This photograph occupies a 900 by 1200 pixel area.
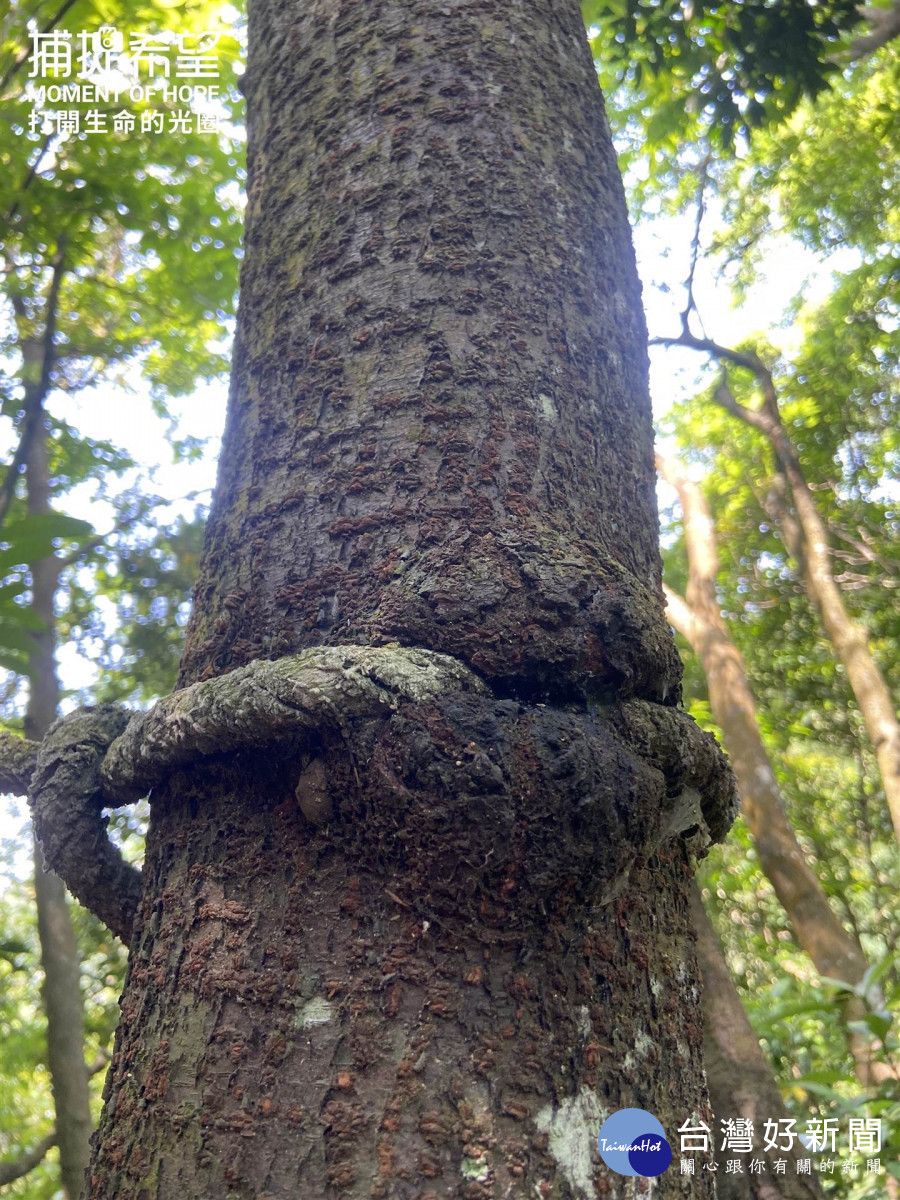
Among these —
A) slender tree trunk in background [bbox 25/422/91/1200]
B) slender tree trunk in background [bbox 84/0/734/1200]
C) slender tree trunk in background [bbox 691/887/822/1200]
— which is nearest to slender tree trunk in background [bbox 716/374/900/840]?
slender tree trunk in background [bbox 691/887/822/1200]

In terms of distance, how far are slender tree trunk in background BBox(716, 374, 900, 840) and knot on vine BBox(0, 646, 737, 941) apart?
5571 mm

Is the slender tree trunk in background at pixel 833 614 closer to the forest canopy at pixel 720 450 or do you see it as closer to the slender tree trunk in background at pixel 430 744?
the forest canopy at pixel 720 450

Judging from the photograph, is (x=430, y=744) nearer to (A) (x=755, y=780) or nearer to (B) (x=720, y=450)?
(A) (x=755, y=780)

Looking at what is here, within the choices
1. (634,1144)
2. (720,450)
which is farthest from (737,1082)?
(720,450)

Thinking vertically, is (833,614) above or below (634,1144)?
above

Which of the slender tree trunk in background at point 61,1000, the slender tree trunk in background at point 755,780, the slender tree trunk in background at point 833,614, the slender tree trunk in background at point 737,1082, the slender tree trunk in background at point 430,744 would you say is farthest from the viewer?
the slender tree trunk in background at point 833,614

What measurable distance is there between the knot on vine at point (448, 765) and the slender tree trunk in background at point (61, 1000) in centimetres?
268

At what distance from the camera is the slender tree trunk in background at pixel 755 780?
4855 mm

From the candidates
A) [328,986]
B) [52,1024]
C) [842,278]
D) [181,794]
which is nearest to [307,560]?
[181,794]

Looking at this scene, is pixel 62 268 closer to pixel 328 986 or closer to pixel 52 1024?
pixel 52 1024

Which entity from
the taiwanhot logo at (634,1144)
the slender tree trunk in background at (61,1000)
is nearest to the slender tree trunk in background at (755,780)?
the slender tree trunk in background at (61,1000)

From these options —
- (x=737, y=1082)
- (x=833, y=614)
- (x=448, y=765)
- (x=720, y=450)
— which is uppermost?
(x=720, y=450)

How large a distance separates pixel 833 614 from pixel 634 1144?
658cm

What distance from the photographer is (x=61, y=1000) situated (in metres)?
3.40
